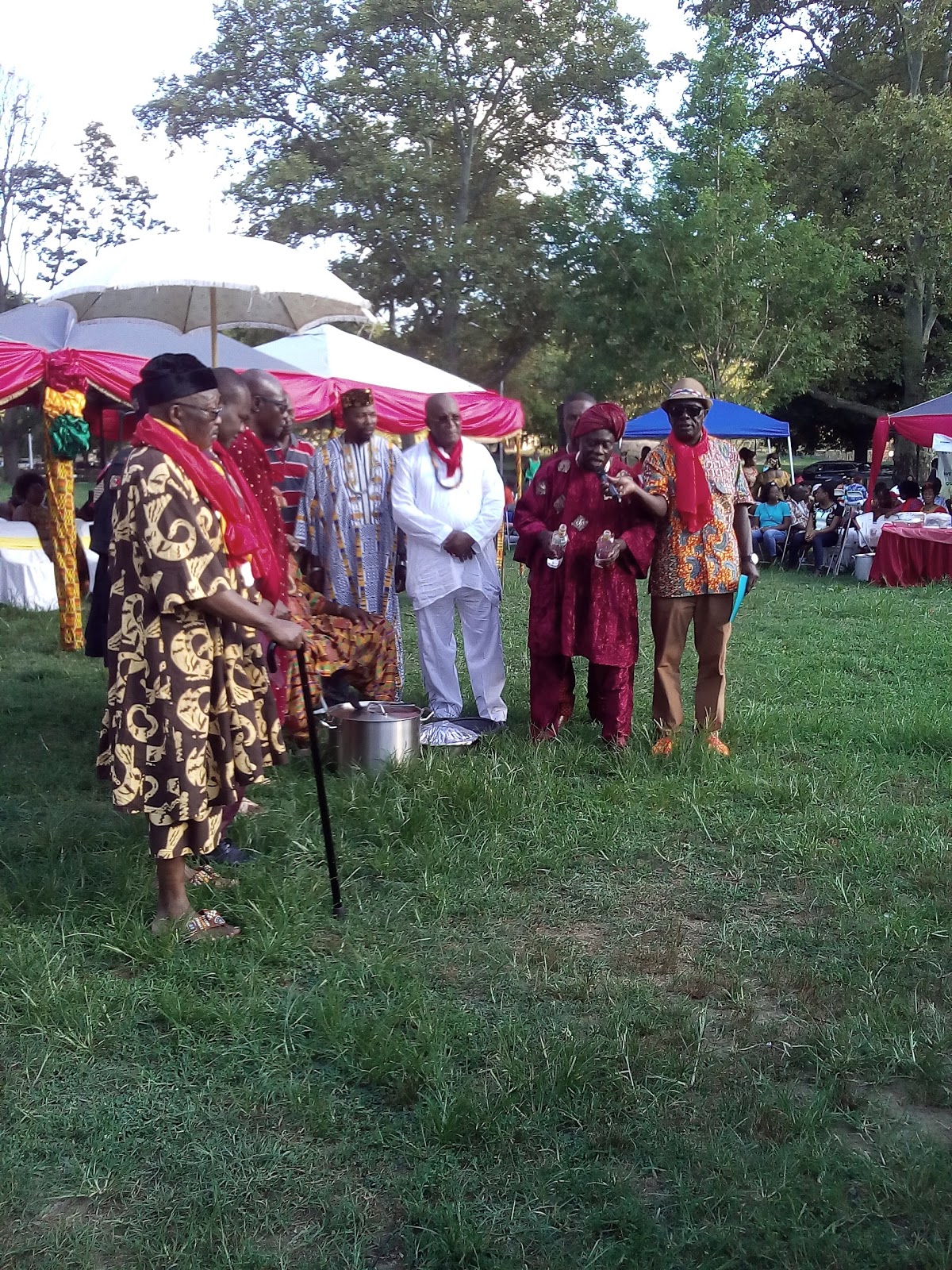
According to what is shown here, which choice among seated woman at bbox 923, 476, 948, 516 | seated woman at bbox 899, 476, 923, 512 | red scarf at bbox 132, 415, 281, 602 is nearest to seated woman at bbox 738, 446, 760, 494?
seated woman at bbox 899, 476, 923, 512

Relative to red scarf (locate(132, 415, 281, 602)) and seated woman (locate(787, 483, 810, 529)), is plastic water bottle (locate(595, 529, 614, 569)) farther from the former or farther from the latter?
seated woman (locate(787, 483, 810, 529))

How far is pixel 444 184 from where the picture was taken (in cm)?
3167

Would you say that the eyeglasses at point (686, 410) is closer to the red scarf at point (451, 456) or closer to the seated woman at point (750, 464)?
the red scarf at point (451, 456)

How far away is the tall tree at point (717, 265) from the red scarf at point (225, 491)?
19.7m

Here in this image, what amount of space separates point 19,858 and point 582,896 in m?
2.25

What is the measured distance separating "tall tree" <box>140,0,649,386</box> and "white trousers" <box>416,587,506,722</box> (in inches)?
989

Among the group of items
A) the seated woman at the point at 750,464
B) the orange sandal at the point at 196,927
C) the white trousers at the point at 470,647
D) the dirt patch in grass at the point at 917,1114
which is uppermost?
the seated woman at the point at 750,464

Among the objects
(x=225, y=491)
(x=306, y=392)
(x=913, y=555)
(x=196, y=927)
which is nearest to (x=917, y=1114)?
(x=196, y=927)

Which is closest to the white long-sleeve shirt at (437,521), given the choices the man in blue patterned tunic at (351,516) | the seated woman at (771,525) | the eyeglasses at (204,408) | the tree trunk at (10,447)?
the man in blue patterned tunic at (351,516)

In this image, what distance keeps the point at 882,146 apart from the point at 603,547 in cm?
2116

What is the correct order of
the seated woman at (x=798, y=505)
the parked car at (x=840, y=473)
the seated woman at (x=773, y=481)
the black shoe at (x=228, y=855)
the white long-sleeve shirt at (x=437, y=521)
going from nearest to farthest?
the black shoe at (x=228, y=855) < the white long-sleeve shirt at (x=437, y=521) < the seated woman at (x=798, y=505) < the seated woman at (x=773, y=481) < the parked car at (x=840, y=473)

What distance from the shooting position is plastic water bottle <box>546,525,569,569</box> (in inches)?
235

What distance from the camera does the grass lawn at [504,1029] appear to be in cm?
253

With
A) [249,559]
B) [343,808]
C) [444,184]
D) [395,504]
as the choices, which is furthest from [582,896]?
[444,184]
